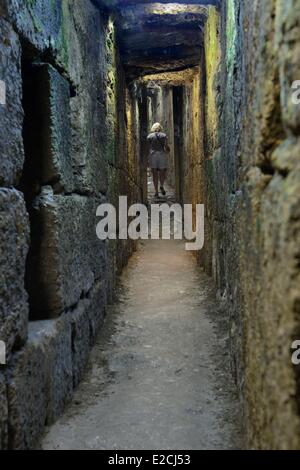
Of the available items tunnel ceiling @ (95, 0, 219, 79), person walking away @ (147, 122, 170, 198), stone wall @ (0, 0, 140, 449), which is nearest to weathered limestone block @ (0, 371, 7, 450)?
stone wall @ (0, 0, 140, 449)

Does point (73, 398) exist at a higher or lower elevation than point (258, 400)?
lower

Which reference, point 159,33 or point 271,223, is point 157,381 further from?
point 159,33

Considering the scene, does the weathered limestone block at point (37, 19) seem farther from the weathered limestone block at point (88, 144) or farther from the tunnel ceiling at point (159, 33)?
the tunnel ceiling at point (159, 33)

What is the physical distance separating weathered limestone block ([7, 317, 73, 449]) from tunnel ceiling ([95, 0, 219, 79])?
2932 millimetres

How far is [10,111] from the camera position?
1885mm

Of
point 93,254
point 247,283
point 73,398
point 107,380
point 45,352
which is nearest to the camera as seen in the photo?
point 247,283

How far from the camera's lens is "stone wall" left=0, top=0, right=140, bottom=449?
1844 millimetres

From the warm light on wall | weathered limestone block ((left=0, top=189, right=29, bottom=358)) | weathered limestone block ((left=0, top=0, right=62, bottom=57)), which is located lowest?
weathered limestone block ((left=0, top=189, right=29, bottom=358))

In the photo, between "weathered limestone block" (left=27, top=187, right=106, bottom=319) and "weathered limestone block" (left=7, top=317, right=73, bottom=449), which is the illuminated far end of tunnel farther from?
"weathered limestone block" (left=7, top=317, right=73, bottom=449)

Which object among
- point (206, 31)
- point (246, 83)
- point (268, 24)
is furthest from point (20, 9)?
point (206, 31)

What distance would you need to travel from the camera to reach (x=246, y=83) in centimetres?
189

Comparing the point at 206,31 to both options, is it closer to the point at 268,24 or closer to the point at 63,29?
the point at 63,29

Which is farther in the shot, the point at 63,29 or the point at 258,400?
the point at 63,29
